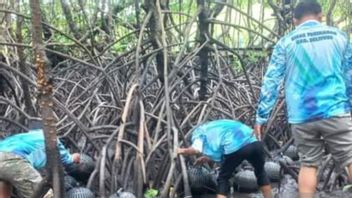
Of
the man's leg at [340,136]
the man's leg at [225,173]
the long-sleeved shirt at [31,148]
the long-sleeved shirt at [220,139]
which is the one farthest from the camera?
the man's leg at [225,173]

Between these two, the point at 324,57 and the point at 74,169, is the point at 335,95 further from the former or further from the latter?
the point at 74,169

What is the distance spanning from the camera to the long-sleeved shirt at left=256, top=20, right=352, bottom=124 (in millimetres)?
4195

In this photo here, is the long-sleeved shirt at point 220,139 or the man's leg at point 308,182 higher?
the long-sleeved shirt at point 220,139

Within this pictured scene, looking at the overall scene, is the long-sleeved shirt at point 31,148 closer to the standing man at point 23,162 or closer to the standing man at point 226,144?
the standing man at point 23,162

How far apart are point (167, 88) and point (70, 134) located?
1.19m

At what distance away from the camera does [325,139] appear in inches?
169

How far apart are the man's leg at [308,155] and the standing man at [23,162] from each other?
5.52 feet

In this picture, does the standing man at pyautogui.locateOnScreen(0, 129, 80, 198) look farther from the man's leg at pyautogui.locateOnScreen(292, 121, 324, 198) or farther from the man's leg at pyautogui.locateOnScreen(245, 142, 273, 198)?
the man's leg at pyautogui.locateOnScreen(292, 121, 324, 198)

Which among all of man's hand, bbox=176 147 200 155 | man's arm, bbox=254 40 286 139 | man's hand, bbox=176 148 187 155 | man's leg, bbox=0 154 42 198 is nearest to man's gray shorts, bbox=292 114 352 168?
man's arm, bbox=254 40 286 139

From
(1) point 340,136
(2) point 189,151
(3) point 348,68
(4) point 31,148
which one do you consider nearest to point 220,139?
(2) point 189,151

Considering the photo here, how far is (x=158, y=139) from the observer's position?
18.6ft

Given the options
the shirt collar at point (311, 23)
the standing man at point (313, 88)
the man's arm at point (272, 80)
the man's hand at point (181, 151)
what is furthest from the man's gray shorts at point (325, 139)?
the man's hand at point (181, 151)

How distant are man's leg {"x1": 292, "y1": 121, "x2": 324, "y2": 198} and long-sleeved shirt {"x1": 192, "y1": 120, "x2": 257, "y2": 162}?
54cm

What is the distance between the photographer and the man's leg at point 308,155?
169 inches
